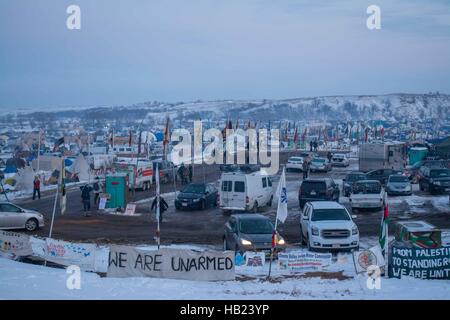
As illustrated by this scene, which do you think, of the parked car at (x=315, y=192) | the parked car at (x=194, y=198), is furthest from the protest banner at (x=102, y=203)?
the parked car at (x=315, y=192)

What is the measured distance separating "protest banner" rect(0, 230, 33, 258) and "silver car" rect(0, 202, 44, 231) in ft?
18.7

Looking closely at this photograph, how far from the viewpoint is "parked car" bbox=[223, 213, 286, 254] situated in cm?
1708

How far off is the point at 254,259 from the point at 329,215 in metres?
4.42

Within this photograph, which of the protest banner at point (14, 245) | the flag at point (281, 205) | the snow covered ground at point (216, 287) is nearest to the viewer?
the snow covered ground at point (216, 287)

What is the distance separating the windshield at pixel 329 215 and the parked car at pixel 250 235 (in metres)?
1.52

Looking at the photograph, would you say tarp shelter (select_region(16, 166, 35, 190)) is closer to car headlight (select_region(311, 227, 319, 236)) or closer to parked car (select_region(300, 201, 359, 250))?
parked car (select_region(300, 201, 359, 250))

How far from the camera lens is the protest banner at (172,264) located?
14289mm

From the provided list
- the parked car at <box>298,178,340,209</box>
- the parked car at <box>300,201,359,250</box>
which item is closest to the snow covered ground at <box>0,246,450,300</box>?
the parked car at <box>300,201,359,250</box>

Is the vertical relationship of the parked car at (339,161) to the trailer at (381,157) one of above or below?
below

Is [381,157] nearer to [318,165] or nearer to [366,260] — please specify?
[318,165]

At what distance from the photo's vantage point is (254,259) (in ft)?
50.3

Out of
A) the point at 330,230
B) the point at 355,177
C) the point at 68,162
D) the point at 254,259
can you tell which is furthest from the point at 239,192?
the point at 68,162

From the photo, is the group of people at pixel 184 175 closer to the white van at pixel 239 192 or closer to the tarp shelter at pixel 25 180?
the tarp shelter at pixel 25 180
